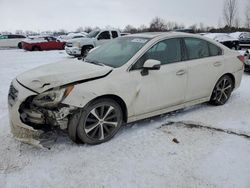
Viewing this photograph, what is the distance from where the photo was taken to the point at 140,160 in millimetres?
3689

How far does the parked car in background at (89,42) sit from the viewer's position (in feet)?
52.0

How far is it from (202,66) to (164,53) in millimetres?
910

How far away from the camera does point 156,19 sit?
2345 inches

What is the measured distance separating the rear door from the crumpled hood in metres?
1.70

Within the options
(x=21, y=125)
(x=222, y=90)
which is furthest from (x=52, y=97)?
(x=222, y=90)

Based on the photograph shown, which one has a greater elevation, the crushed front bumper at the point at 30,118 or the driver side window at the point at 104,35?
the driver side window at the point at 104,35

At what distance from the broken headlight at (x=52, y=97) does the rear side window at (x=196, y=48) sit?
245cm

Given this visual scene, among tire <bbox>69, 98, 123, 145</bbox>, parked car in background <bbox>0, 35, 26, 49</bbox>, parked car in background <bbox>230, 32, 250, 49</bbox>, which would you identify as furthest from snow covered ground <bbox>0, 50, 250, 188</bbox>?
parked car in background <bbox>0, 35, 26, 49</bbox>

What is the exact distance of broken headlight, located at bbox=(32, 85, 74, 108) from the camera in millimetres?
3721

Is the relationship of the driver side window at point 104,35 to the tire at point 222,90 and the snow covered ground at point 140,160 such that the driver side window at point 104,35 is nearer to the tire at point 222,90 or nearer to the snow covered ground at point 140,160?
the tire at point 222,90

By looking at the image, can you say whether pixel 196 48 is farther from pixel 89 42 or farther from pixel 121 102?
pixel 89 42

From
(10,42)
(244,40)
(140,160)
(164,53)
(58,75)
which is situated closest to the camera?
(140,160)

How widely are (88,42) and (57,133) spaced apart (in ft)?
39.5

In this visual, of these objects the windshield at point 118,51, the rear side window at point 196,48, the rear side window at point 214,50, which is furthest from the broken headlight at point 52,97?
the rear side window at point 214,50
